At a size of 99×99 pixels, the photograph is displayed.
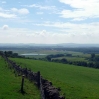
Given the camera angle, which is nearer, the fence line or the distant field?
the fence line

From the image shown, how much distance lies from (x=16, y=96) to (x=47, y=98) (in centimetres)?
296

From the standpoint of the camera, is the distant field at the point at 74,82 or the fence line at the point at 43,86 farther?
the distant field at the point at 74,82

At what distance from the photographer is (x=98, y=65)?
97500 millimetres

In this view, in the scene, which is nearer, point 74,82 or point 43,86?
point 43,86

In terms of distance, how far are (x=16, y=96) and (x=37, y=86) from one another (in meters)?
6.29

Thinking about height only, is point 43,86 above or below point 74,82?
above

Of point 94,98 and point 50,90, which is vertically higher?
point 50,90

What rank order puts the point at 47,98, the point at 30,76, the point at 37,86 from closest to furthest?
1. the point at 47,98
2. the point at 37,86
3. the point at 30,76

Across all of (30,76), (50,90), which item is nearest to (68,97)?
(50,90)

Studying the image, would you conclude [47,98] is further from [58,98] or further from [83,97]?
[83,97]

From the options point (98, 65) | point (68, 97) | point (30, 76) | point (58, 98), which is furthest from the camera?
point (98, 65)

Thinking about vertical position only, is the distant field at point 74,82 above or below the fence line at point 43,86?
below

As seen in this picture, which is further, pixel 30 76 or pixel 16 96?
pixel 30 76

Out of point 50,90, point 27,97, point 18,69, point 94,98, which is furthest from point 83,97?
point 18,69
